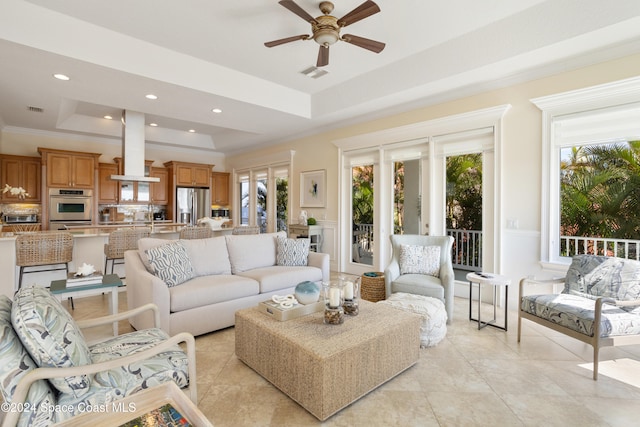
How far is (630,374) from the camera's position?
2.40 m

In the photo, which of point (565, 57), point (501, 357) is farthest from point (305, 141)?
point (501, 357)

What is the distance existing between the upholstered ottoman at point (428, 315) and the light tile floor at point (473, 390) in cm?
9

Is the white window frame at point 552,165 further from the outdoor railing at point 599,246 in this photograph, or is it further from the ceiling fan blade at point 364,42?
the ceiling fan blade at point 364,42

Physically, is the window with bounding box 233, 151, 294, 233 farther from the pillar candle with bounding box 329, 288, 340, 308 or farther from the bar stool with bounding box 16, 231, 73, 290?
the pillar candle with bounding box 329, 288, 340, 308

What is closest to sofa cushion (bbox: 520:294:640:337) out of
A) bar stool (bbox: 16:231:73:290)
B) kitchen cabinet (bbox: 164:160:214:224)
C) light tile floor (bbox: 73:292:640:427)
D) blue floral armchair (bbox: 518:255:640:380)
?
blue floral armchair (bbox: 518:255:640:380)

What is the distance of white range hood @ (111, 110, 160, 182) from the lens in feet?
19.1

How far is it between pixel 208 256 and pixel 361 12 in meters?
2.93

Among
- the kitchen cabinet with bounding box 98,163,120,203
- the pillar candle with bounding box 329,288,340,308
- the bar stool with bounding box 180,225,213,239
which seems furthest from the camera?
the kitchen cabinet with bounding box 98,163,120,203

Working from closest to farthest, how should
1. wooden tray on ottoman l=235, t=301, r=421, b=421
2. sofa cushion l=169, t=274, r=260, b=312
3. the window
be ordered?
1. wooden tray on ottoman l=235, t=301, r=421, b=421
2. sofa cushion l=169, t=274, r=260, b=312
3. the window

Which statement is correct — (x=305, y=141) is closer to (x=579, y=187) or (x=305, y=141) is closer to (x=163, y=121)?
(x=163, y=121)

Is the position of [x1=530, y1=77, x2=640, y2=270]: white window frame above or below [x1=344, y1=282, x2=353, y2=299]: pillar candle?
above

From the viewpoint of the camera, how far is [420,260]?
380 centimetres

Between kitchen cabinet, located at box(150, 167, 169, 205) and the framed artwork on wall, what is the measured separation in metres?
3.94

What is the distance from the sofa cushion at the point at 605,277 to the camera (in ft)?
8.63
